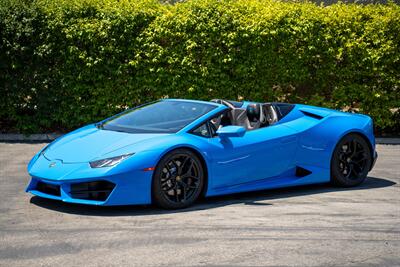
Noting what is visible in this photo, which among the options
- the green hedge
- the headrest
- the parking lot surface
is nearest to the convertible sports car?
the headrest

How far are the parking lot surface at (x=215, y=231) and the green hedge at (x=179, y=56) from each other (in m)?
5.22

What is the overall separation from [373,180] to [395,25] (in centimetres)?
547

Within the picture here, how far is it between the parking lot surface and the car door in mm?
284

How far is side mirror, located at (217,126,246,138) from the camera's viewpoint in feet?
28.2

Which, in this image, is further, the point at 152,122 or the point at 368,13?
the point at 368,13

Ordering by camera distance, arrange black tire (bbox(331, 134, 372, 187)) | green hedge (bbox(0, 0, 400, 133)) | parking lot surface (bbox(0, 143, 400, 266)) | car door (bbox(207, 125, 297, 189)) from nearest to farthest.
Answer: parking lot surface (bbox(0, 143, 400, 266))
car door (bbox(207, 125, 297, 189))
black tire (bbox(331, 134, 372, 187))
green hedge (bbox(0, 0, 400, 133))

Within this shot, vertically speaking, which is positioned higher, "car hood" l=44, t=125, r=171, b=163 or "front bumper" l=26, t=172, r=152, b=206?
"car hood" l=44, t=125, r=171, b=163

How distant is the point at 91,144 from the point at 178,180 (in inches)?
40.6

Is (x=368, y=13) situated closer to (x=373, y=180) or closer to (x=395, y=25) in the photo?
(x=395, y=25)

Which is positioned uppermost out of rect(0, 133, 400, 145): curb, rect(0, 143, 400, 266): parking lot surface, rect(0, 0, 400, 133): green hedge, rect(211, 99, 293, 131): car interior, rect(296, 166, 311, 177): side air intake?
rect(0, 0, 400, 133): green hedge

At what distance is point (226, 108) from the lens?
916cm

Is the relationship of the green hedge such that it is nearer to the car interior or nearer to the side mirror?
the car interior

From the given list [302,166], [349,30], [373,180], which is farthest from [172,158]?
[349,30]

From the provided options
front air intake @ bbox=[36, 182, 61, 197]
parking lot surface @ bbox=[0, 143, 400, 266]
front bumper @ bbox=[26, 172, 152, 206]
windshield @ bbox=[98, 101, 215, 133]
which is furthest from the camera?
windshield @ bbox=[98, 101, 215, 133]
